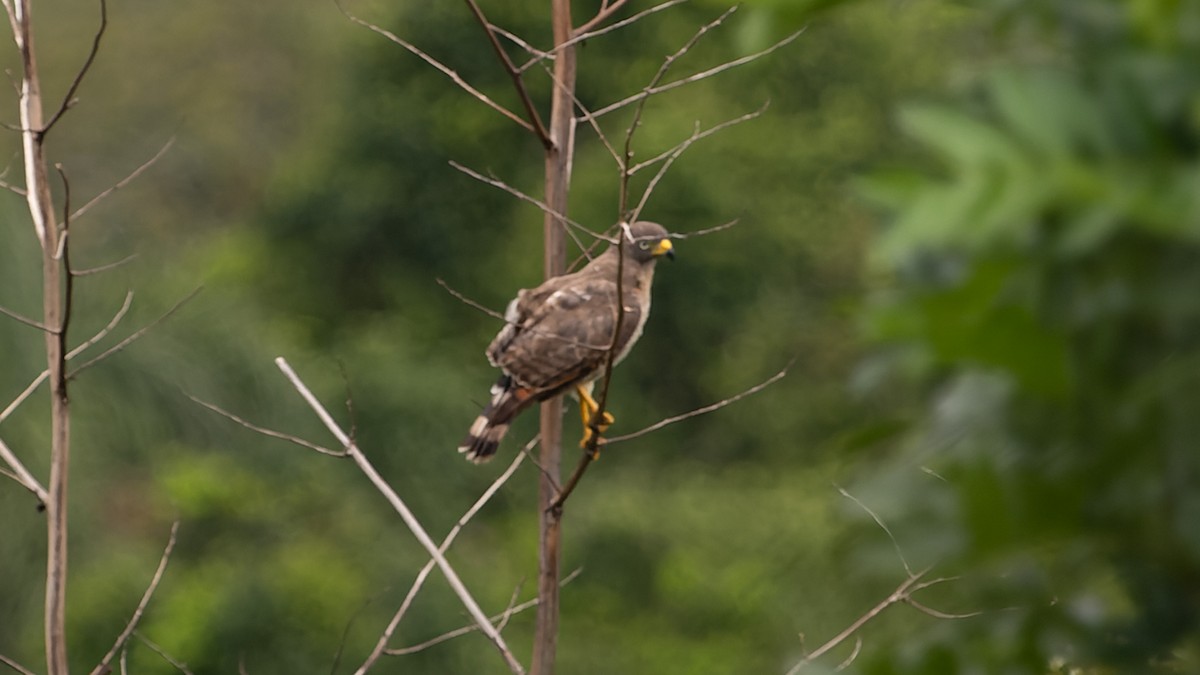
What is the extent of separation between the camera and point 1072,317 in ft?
2.81

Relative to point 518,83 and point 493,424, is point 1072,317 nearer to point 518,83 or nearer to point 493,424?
point 518,83

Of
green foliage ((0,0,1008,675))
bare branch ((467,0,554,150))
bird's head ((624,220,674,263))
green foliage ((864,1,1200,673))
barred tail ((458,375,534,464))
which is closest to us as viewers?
green foliage ((864,1,1200,673))

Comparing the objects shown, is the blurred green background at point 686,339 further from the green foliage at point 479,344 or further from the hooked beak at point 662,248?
the hooked beak at point 662,248

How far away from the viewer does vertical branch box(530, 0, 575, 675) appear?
324cm

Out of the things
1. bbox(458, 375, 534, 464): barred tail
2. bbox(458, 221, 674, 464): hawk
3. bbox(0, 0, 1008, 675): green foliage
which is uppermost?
bbox(458, 221, 674, 464): hawk

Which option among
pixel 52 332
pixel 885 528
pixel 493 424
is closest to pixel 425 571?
pixel 52 332

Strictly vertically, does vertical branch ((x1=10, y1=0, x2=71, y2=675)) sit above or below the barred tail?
above

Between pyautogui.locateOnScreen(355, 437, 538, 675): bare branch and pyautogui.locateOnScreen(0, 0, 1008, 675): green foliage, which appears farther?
pyautogui.locateOnScreen(0, 0, 1008, 675): green foliage

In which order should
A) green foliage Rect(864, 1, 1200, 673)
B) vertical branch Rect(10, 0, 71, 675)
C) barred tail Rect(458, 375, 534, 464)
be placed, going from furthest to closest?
1. barred tail Rect(458, 375, 534, 464)
2. vertical branch Rect(10, 0, 71, 675)
3. green foliage Rect(864, 1, 1200, 673)

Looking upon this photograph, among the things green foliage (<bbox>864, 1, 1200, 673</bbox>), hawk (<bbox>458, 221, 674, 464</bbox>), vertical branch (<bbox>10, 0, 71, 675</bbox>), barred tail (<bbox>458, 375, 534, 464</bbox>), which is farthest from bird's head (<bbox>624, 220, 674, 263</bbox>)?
green foliage (<bbox>864, 1, 1200, 673</bbox>)

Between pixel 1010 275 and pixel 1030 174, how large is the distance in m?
A: 0.06

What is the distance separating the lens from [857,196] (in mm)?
882

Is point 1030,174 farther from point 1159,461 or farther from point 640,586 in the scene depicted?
point 640,586

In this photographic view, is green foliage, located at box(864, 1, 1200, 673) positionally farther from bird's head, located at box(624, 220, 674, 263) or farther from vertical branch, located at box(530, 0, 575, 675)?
bird's head, located at box(624, 220, 674, 263)
